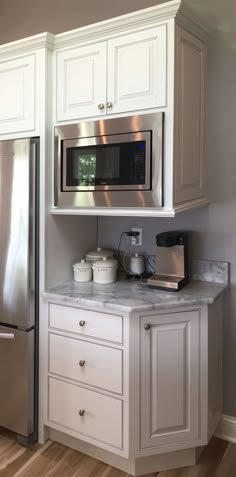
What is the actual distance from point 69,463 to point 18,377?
53cm

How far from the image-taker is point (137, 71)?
1920 mm

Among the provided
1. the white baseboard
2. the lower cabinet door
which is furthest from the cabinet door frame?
the white baseboard

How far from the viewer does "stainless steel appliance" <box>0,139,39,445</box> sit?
2127 mm

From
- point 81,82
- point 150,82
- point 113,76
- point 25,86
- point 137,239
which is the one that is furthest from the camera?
point 137,239

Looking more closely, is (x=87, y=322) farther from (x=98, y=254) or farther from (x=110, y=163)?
(x=110, y=163)

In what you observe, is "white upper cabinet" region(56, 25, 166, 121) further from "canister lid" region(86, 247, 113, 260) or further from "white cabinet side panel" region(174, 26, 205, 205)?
"canister lid" region(86, 247, 113, 260)

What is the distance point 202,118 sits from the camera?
7.22ft

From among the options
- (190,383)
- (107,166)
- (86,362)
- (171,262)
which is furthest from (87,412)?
(107,166)

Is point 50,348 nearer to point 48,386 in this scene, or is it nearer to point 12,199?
point 48,386

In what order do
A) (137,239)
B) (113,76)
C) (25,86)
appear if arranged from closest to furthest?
(113,76) → (25,86) → (137,239)

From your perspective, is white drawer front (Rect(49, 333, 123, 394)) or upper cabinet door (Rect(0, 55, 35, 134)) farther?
upper cabinet door (Rect(0, 55, 35, 134))

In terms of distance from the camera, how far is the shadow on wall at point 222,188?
2.18 metres

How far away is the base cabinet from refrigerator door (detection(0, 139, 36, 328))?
8.5 inches

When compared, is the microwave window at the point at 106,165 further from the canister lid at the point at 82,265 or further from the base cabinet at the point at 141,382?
the base cabinet at the point at 141,382
